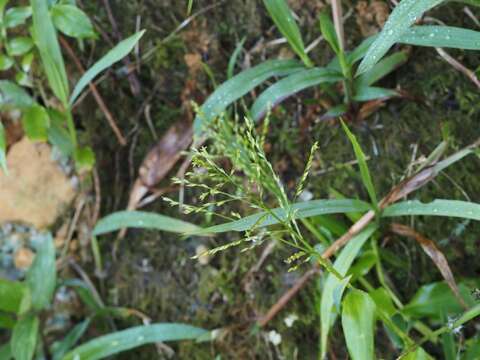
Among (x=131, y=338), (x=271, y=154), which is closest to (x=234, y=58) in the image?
(x=271, y=154)

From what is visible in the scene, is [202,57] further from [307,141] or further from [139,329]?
[139,329]

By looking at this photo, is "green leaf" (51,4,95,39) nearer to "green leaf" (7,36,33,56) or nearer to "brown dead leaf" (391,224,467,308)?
"green leaf" (7,36,33,56)

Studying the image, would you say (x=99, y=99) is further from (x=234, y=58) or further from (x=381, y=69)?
(x=381, y=69)

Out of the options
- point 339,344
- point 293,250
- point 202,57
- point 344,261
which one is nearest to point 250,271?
point 293,250

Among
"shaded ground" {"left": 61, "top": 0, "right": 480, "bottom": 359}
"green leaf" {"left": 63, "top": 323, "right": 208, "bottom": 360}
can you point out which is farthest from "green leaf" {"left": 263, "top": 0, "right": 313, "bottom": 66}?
"green leaf" {"left": 63, "top": 323, "right": 208, "bottom": 360}

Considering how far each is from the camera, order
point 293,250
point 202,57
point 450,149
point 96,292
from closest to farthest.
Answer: point 450,149 → point 293,250 → point 202,57 → point 96,292

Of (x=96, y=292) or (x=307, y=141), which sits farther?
(x=96, y=292)

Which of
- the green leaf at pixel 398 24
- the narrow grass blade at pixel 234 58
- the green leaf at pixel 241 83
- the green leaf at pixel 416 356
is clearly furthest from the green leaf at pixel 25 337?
the green leaf at pixel 398 24
